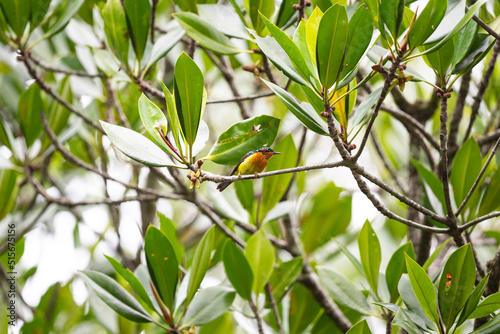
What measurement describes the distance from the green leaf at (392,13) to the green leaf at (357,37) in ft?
0.10

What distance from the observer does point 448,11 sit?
987 mm

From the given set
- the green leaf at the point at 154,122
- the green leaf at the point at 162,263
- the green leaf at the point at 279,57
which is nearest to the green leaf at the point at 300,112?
the green leaf at the point at 279,57

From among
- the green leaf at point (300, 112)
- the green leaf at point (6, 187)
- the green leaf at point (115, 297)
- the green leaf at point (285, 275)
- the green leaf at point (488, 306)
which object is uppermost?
the green leaf at point (300, 112)

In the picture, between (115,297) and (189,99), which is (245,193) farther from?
(189,99)

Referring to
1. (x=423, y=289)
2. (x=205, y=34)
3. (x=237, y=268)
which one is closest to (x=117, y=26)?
(x=205, y=34)

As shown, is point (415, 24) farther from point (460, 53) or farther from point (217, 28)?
point (217, 28)

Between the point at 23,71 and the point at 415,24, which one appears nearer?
the point at 415,24

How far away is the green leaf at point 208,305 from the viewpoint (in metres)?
1.36

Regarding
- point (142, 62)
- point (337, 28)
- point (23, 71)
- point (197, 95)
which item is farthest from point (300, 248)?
point (23, 71)

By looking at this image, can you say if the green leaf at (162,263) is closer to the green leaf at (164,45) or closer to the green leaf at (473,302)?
the green leaf at (164,45)

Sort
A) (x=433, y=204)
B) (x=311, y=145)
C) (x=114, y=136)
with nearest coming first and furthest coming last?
(x=114, y=136), (x=433, y=204), (x=311, y=145)

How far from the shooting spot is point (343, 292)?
1.42 metres

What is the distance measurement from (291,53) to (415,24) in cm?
23

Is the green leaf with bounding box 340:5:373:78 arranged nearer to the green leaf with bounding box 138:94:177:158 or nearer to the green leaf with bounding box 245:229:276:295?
the green leaf with bounding box 138:94:177:158
